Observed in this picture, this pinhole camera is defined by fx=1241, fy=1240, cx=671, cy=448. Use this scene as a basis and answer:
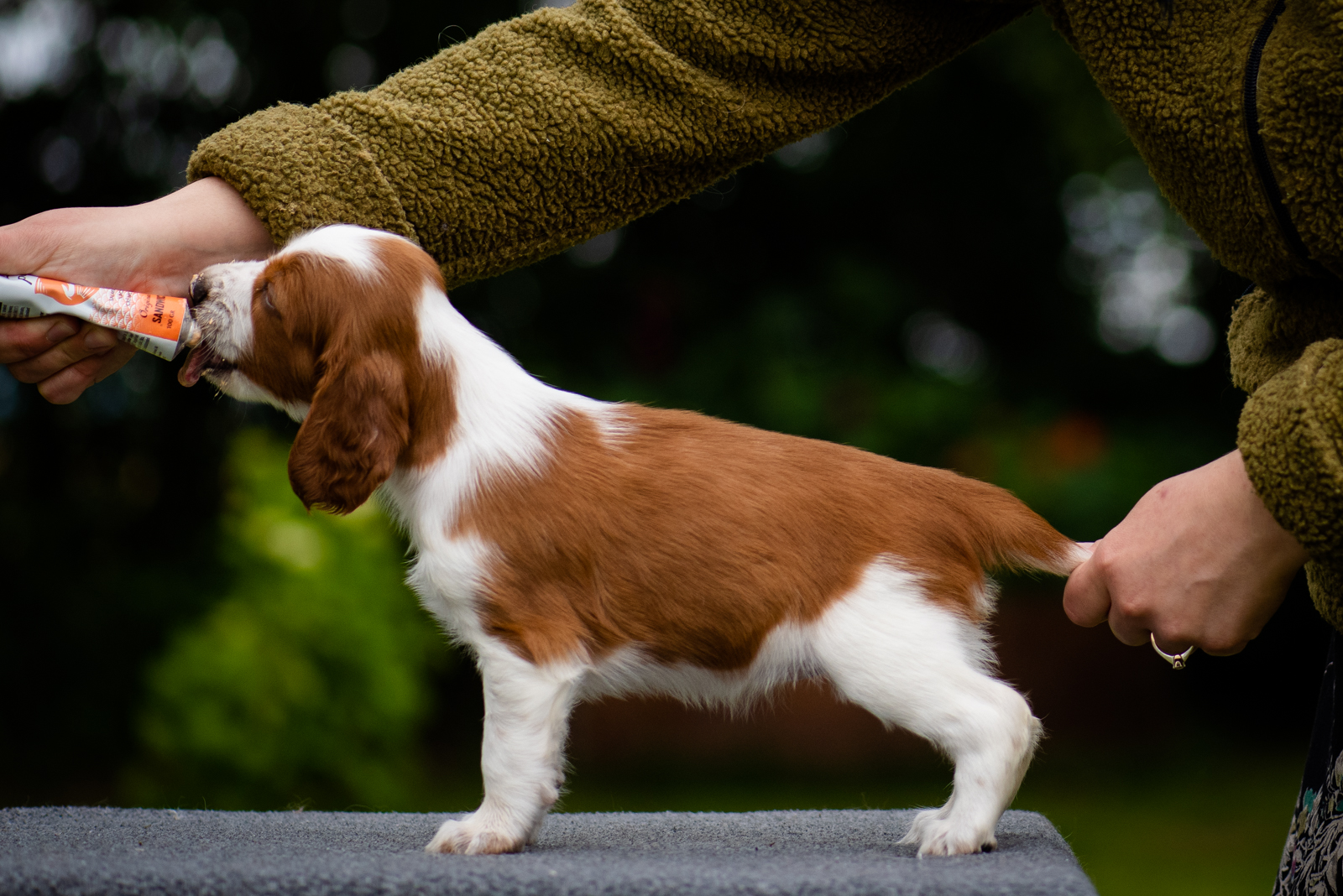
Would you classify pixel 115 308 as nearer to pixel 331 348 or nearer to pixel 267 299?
pixel 267 299

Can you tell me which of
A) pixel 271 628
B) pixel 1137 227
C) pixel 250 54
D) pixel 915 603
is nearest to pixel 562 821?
pixel 915 603

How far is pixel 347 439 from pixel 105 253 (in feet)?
2.20

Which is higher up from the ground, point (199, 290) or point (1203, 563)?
point (1203, 563)

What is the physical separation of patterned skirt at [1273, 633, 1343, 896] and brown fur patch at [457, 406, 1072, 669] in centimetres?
70

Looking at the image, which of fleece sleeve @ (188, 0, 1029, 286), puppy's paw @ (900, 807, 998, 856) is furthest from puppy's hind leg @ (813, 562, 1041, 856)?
fleece sleeve @ (188, 0, 1029, 286)

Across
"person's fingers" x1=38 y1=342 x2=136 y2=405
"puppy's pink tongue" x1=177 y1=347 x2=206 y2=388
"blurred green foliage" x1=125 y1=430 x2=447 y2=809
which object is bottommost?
"blurred green foliage" x1=125 y1=430 x2=447 y2=809

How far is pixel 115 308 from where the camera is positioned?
2221 millimetres

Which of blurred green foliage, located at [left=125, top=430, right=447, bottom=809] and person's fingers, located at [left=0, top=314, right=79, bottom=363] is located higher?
person's fingers, located at [left=0, top=314, right=79, bottom=363]

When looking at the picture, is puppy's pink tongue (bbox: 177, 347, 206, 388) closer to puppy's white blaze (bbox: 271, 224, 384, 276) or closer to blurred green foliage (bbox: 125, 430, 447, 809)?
puppy's white blaze (bbox: 271, 224, 384, 276)

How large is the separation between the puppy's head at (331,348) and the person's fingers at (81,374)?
30 centimetres

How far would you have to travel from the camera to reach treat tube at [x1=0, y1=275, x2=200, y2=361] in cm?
220

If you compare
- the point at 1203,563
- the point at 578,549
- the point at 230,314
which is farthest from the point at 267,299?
the point at 1203,563

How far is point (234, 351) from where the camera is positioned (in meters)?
2.20

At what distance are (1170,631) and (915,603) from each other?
41 cm
